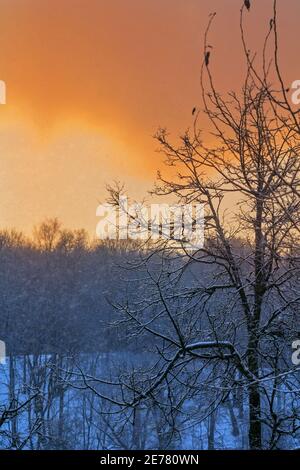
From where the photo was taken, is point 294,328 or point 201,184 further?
point 201,184

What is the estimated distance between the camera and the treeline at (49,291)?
17453mm

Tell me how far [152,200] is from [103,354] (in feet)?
34.7

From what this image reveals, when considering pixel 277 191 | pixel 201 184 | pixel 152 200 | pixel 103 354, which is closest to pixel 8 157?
pixel 103 354

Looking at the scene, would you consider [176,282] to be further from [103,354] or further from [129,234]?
[103,354]

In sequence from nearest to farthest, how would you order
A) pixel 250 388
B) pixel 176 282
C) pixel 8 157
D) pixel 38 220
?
pixel 250 388, pixel 176 282, pixel 8 157, pixel 38 220

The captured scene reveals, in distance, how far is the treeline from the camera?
1745cm

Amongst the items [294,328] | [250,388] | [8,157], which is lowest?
[250,388]

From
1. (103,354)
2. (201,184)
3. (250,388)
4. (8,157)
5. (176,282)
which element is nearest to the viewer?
(250,388)

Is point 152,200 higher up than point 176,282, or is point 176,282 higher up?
point 152,200

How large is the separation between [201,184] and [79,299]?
15158 mm

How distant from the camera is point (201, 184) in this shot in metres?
4.68

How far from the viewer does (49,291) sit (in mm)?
20844

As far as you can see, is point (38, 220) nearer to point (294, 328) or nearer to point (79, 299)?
point (79, 299)

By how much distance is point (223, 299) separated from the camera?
17.9 feet
